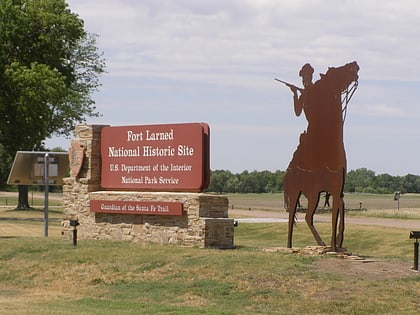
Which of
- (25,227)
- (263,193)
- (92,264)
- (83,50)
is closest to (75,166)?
(92,264)

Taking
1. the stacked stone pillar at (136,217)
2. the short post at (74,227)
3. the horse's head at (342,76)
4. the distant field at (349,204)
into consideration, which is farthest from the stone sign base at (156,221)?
the distant field at (349,204)

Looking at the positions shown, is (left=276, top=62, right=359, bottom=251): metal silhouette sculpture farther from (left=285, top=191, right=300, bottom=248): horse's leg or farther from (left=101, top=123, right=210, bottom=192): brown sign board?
(left=101, top=123, right=210, bottom=192): brown sign board

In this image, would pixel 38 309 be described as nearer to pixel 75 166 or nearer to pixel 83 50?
pixel 75 166

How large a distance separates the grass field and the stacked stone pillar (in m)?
0.51

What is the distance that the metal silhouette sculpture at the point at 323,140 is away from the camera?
72.3 feet

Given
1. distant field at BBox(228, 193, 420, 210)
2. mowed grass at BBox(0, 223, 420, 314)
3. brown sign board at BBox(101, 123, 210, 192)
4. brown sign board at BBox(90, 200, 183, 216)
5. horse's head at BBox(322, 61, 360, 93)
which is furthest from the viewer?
distant field at BBox(228, 193, 420, 210)

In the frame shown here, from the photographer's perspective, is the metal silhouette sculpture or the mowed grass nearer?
the mowed grass

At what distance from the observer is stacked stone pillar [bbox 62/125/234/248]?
23.4 metres

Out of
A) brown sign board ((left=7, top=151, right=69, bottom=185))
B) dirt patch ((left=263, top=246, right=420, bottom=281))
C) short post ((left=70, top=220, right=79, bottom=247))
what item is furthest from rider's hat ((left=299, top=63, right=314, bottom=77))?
brown sign board ((left=7, top=151, right=69, bottom=185))

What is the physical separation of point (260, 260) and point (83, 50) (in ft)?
154

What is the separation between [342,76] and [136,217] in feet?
21.6

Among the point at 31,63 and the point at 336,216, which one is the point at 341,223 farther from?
the point at 31,63

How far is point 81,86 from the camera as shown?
6600 centimetres

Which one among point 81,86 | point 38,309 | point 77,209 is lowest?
point 38,309
